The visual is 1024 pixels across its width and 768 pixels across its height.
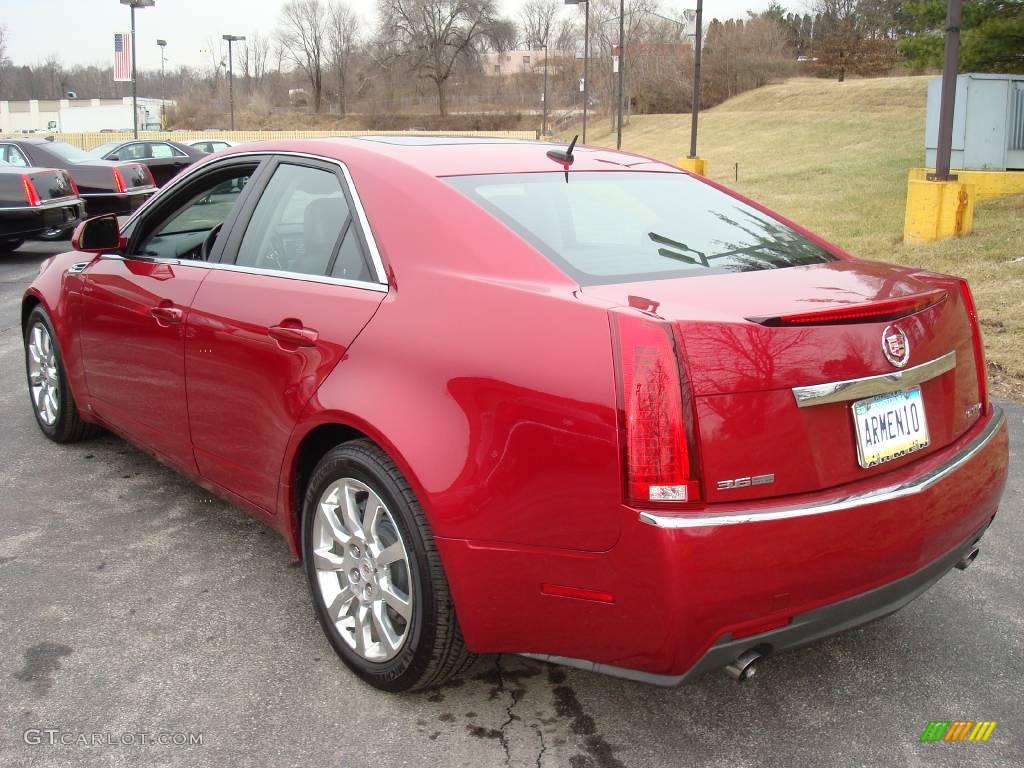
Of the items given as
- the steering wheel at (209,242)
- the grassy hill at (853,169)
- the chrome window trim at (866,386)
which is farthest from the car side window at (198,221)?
the grassy hill at (853,169)

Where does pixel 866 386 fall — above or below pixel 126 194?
below

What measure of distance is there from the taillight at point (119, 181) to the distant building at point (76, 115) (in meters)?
52.7

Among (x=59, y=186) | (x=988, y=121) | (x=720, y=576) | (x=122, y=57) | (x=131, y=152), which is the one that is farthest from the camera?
(x=122, y=57)

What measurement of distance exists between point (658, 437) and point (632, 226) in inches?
44.3

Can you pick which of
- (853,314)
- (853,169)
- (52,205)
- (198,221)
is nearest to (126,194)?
(52,205)

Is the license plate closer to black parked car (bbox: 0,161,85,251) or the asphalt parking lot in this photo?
the asphalt parking lot

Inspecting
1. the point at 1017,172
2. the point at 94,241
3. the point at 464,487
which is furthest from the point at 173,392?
the point at 1017,172

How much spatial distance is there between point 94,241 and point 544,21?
101m

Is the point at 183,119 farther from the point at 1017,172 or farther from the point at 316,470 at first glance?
the point at 316,470

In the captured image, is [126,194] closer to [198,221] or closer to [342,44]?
[198,221]

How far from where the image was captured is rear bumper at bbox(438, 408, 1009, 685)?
2.21 m

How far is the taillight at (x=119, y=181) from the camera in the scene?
56.5 feet

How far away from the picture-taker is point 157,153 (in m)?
25.5

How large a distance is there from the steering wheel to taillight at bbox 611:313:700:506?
2176 millimetres
